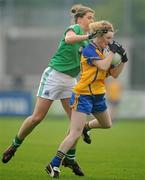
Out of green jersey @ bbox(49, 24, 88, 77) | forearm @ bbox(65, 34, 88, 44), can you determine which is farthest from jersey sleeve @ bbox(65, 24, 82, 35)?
green jersey @ bbox(49, 24, 88, 77)

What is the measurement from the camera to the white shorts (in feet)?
37.8

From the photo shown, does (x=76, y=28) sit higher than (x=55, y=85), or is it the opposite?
(x=76, y=28)

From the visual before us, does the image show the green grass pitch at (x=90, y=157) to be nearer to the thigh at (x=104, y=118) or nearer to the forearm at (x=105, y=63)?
the thigh at (x=104, y=118)

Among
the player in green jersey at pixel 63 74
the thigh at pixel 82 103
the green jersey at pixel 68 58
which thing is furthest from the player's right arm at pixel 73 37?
the thigh at pixel 82 103

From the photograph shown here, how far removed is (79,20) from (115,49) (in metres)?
1.22

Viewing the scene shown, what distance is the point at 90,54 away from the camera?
1048 centimetres

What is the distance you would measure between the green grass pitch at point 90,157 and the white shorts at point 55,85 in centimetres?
110

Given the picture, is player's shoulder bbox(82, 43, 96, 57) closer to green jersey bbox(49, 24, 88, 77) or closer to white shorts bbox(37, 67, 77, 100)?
green jersey bbox(49, 24, 88, 77)

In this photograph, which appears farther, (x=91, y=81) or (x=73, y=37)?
(x=73, y=37)

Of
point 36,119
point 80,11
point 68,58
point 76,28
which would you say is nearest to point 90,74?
point 76,28

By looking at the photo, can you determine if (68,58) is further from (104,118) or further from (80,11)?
(104,118)

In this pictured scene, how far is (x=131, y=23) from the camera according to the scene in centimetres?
3709

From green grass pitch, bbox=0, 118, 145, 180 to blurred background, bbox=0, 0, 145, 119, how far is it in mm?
→ 13629

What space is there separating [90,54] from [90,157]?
3.83m
